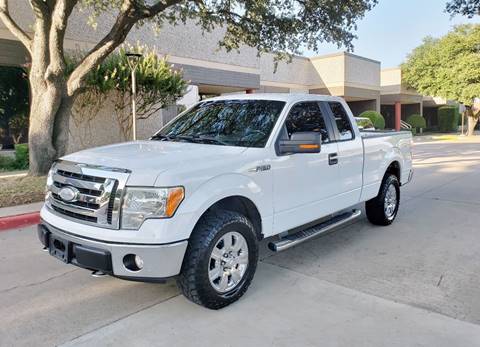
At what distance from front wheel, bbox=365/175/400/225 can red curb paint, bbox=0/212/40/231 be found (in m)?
5.44

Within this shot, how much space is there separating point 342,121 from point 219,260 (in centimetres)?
285

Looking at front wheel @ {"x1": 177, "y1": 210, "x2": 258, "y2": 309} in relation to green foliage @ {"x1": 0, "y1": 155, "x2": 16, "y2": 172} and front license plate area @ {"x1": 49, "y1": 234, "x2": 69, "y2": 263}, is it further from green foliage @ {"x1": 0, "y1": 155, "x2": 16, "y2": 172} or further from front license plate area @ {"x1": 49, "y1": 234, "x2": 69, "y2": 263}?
green foliage @ {"x1": 0, "y1": 155, "x2": 16, "y2": 172}

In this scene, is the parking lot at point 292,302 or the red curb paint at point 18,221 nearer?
the parking lot at point 292,302

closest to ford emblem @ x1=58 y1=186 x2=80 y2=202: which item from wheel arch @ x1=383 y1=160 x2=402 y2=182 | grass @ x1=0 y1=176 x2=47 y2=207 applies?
wheel arch @ x1=383 y1=160 x2=402 y2=182

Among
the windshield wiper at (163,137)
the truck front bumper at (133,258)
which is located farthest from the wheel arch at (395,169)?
the truck front bumper at (133,258)

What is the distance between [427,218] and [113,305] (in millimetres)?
5470

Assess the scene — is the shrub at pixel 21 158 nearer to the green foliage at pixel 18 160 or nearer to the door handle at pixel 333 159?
the green foliage at pixel 18 160

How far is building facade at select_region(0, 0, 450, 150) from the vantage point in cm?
1379

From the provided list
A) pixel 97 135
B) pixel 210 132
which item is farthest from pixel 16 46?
pixel 210 132

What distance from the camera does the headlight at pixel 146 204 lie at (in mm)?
3469

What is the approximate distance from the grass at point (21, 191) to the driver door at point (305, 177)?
19.5 ft

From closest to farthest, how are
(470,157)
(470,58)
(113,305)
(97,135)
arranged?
(113,305) → (97,135) → (470,157) → (470,58)

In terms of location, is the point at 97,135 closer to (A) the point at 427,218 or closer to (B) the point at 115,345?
(A) the point at 427,218

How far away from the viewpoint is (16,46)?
13.0 m
